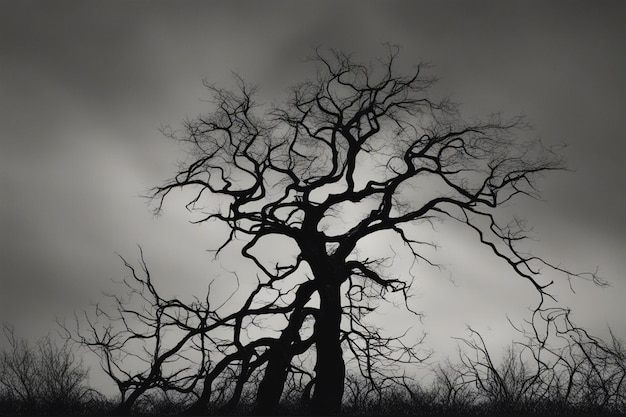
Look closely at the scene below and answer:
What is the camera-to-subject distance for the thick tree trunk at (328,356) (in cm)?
1174

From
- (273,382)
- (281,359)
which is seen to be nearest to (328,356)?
(281,359)

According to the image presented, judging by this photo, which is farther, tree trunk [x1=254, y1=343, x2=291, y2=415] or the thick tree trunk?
tree trunk [x1=254, y1=343, x2=291, y2=415]

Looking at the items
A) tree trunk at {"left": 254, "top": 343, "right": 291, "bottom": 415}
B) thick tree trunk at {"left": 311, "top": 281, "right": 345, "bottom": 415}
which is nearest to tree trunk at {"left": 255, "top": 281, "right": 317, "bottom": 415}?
tree trunk at {"left": 254, "top": 343, "right": 291, "bottom": 415}

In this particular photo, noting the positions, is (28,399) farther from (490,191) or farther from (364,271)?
(490,191)

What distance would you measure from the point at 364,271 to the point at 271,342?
2827 mm

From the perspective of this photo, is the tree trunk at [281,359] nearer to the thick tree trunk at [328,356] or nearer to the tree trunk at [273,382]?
the tree trunk at [273,382]

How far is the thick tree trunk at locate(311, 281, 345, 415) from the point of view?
11744 millimetres

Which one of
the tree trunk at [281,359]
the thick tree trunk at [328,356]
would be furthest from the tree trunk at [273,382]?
the thick tree trunk at [328,356]

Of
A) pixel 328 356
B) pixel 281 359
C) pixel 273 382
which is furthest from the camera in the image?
pixel 281 359

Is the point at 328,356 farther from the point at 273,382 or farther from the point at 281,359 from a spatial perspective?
the point at 273,382

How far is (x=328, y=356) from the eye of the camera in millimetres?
12227

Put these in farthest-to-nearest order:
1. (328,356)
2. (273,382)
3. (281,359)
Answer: (281,359) → (328,356) → (273,382)

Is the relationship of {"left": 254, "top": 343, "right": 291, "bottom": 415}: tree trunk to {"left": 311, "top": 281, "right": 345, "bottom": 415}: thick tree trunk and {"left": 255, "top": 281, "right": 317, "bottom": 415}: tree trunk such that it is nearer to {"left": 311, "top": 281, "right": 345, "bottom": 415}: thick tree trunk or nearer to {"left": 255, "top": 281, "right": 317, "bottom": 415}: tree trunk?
{"left": 255, "top": 281, "right": 317, "bottom": 415}: tree trunk

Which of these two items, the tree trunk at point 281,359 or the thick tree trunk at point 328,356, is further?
the tree trunk at point 281,359
